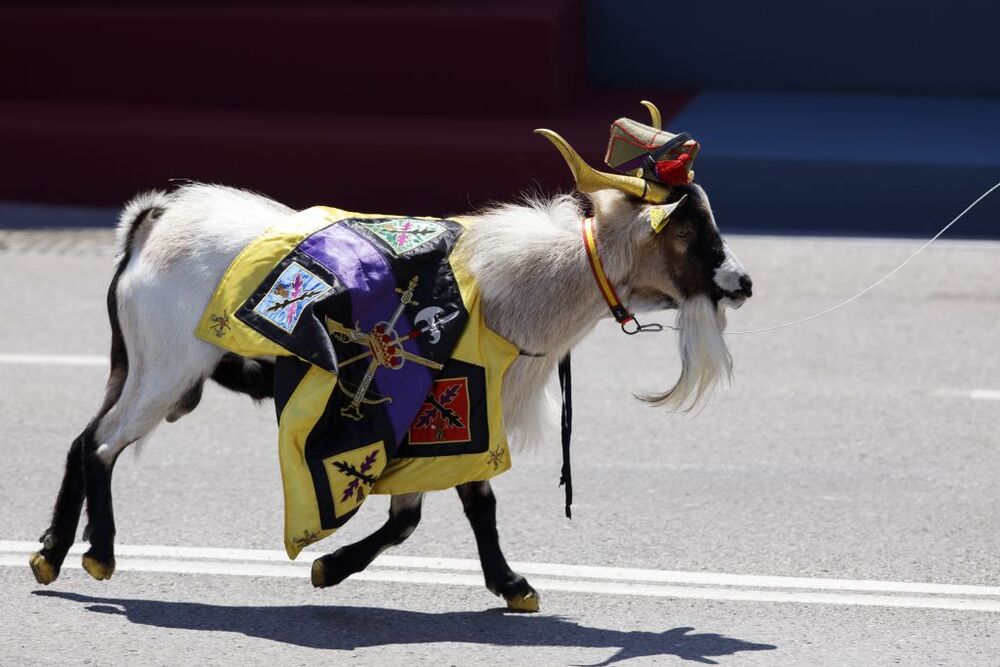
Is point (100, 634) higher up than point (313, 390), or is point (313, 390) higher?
point (313, 390)

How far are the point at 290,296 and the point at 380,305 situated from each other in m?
0.27

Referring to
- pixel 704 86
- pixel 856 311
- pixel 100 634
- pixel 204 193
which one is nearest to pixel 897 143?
pixel 704 86

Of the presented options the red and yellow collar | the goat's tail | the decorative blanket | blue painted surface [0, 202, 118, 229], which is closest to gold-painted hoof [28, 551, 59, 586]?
the decorative blanket

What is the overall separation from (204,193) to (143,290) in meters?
0.41

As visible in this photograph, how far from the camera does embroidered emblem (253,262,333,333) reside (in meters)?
4.69

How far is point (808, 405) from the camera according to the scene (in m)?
7.16

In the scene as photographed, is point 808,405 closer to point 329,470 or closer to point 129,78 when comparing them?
point 329,470

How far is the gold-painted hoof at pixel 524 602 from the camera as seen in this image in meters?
4.89

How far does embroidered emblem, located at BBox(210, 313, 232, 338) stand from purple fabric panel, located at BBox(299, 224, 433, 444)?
1.03 feet

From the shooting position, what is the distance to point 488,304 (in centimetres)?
481

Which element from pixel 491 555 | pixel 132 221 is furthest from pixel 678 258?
pixel 132 221

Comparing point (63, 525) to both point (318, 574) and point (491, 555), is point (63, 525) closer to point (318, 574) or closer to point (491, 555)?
point (318, 574)

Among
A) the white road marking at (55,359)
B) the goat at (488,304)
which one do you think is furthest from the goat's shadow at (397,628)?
the white road marking at (55,359)

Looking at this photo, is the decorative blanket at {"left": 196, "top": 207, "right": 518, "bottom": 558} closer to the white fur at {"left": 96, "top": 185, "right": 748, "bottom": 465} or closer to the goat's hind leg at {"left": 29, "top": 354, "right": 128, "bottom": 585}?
the white fur at {"left": 96, "top": 185, "right": 748, "bottom": 465}
